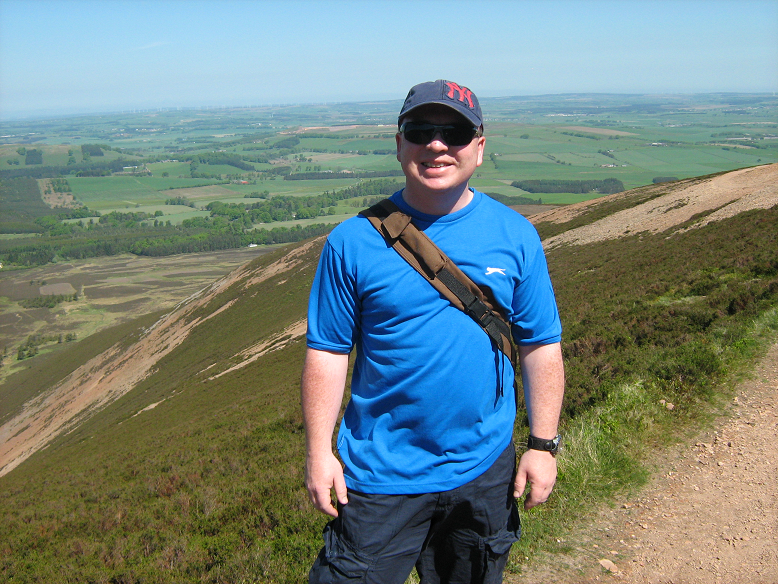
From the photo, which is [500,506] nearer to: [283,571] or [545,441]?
[545,441]

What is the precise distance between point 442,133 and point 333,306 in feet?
3.11

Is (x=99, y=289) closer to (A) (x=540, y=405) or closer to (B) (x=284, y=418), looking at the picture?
(B) (x=284, y=418)

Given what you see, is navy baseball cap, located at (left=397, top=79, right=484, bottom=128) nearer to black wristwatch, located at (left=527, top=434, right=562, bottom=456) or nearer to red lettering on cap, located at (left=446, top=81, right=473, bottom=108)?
red lettering on cap, located at (left=446, top=81, right=473, bottom=108)

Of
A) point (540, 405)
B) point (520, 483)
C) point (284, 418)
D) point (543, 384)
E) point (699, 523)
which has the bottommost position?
point (284, 418)

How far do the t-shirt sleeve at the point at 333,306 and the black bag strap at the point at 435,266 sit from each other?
0.83 feet

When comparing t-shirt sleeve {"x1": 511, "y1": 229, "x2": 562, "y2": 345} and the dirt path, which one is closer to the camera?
t-shirt sleeve {"x1": 511, "y1": 229, "x2": 562, "y2": 345}

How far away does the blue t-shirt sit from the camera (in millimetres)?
2387

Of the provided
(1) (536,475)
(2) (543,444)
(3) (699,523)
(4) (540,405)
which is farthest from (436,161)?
(3) (699,523)

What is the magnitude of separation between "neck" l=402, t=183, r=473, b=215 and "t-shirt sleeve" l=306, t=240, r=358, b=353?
0.45m

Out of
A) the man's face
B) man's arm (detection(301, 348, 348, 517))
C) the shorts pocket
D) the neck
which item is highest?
the man's face

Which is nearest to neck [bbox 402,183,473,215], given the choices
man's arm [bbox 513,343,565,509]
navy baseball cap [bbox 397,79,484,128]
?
navy baseball cap [bbox 397,79,484,128]

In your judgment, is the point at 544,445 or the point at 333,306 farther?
the point at 544,445

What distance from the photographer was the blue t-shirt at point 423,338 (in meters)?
2.39

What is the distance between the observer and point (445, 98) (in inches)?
97.2
